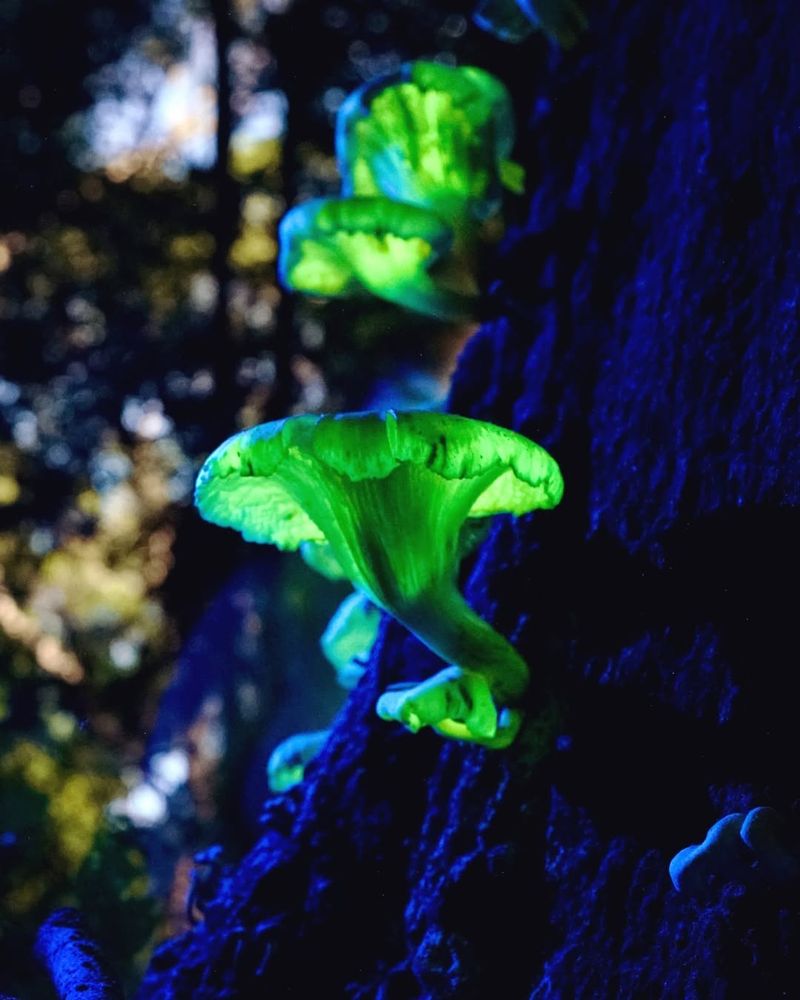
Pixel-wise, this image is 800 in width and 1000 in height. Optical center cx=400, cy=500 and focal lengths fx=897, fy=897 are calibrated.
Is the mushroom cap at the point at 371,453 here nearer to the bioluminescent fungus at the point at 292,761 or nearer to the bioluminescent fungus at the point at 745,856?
the bioluminescent fungus at the point at 745,856

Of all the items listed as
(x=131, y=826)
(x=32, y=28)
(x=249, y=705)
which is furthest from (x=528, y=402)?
(x=32, y=28)

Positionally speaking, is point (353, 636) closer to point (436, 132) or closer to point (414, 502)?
point (414, 502)

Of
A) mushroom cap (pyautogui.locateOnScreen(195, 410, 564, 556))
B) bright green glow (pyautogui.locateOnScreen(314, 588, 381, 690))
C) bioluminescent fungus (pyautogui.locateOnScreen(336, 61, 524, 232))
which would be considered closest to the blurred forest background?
bright green glow (pyautogui.locateOnScreen(314, 588, 381, 690))

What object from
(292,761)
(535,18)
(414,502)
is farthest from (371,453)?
(535,18)

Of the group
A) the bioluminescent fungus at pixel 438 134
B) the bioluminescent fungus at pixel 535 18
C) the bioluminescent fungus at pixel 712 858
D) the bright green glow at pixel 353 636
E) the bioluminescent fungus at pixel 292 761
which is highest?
the bioluminescent fungus at pixel 535 18

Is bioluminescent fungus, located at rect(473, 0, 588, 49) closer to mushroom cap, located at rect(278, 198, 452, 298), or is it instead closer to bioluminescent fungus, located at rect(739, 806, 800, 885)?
mushroom cap, located at rect(278, 198, 452, 298)

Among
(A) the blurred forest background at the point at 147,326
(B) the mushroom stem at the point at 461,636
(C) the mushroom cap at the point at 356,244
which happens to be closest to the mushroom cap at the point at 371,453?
(B) the mushroom stem at the point at 461,636
